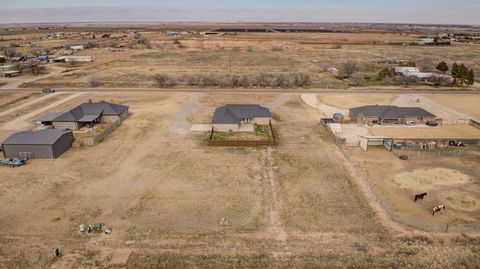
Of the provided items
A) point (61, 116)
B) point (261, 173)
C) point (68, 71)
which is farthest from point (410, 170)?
point (68, 71)

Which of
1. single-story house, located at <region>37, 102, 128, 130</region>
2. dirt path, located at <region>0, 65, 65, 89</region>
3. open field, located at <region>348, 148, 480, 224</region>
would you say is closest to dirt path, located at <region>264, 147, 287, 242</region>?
open field, located at <region>348, 148, 480, 224</region>

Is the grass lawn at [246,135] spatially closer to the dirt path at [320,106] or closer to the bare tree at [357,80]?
the dirt path at [320,106]

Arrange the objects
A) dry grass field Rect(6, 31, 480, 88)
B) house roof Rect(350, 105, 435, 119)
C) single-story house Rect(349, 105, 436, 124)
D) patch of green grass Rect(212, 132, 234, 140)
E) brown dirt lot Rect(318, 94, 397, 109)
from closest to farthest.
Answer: patch of green grass Rect(212, 132, 234, 140) → single-story house Rect(349, 105, 436, 124) → house roof Rect(350, 105, 435, 119) → brown dirt lot Rect(318, 94, 397, 109) → dry grass field Rect(6, 31, 480, 88)

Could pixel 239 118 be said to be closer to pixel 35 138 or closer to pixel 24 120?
pixel 35 138

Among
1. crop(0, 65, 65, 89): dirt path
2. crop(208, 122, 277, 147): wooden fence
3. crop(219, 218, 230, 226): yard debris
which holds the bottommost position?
crop(219, 218, 230, 226): yard debris

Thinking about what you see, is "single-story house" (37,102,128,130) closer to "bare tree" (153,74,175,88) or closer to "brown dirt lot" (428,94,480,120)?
"bare tree" (153,74,175,88)

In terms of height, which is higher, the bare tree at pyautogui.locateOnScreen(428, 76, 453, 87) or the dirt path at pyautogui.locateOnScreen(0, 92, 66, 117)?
the bare tree at pyautogui.locateOnScreen(428, 76, 453, 87)

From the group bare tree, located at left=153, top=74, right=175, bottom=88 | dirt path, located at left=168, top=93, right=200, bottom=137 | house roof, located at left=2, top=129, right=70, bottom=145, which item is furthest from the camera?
bare tree, located at left=153, top=74, right=175, bottom=88
